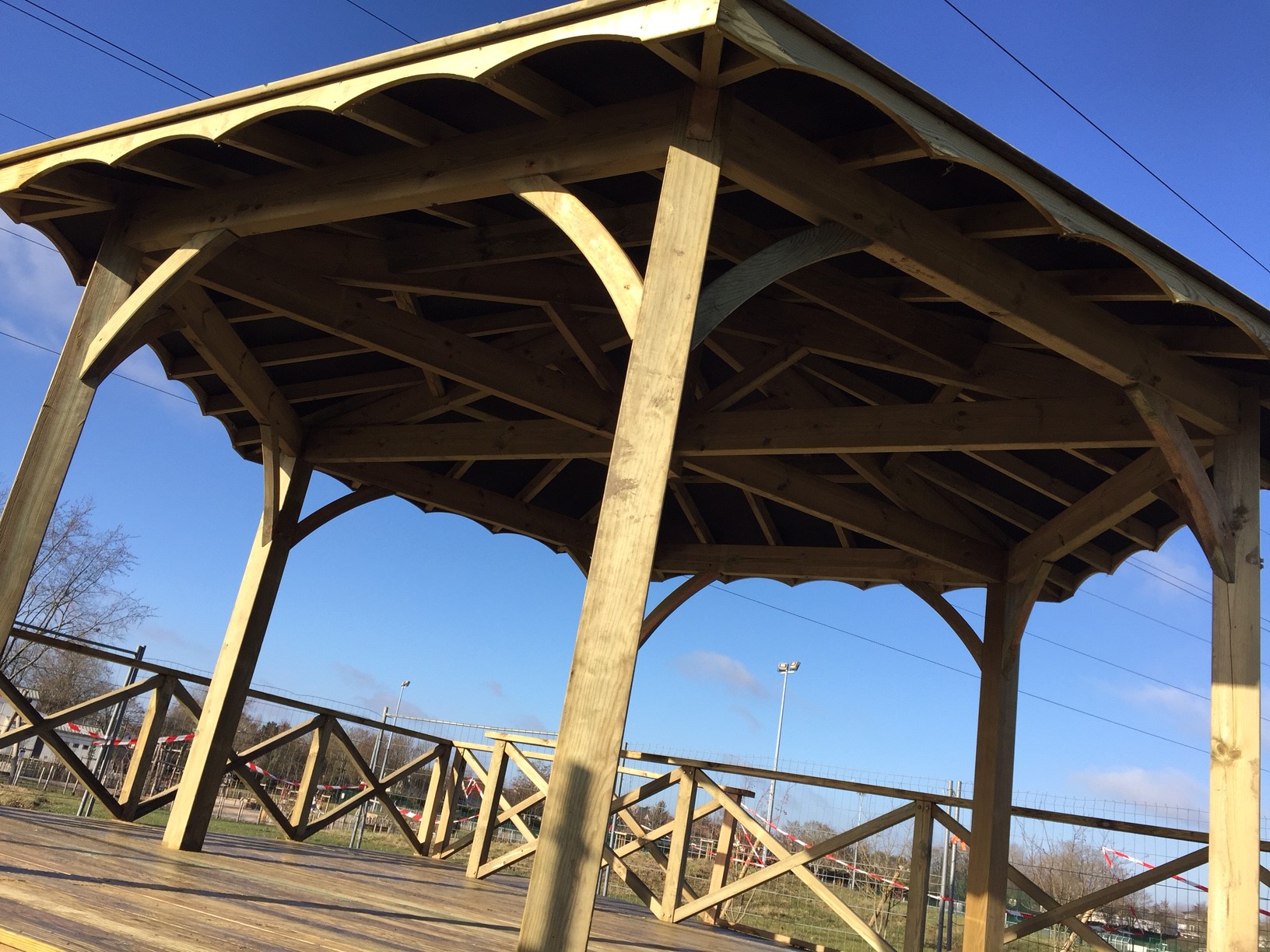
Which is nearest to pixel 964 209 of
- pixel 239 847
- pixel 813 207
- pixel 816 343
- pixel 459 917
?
pixel 813 207

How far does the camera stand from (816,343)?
5.14 metres

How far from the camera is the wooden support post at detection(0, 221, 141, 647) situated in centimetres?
414

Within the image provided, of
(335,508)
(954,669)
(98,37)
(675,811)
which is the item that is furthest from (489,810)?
(954,669)

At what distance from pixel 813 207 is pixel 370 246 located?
280cm

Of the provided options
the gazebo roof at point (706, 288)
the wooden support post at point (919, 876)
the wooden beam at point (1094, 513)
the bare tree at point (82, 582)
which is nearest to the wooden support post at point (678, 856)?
the wooden support post at point (919, 876)

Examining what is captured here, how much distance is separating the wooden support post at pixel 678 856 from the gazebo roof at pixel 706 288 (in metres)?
2.10

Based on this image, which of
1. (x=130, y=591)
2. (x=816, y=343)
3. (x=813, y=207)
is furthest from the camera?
(x=130, y=591)

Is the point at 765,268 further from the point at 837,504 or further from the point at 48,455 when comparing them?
the point at 837,504

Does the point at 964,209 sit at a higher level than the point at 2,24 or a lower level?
lower

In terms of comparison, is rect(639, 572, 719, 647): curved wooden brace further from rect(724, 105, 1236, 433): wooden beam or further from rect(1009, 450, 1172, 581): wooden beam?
rect(724, 105, 1236, 433): wooden beam

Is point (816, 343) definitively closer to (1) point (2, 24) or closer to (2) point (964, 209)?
(2) point (964, 209)

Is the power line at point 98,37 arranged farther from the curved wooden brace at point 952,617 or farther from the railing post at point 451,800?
the curved wooden brace at point 952,617

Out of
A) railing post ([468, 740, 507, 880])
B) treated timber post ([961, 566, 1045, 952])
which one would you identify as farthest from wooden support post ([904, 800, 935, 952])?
railing post ([468, 740, 507, 880])

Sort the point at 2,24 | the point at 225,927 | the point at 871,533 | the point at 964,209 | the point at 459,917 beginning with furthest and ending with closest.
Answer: the point at 2,24 → the point at 871,533 → the point at 459,917 → the point at 964,209 → the point at 225,927
